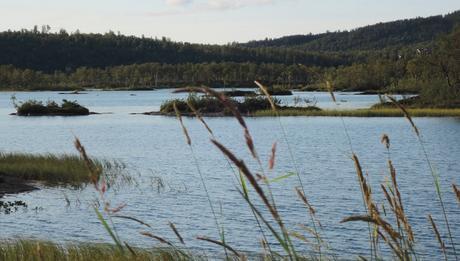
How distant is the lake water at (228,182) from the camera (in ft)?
66.1

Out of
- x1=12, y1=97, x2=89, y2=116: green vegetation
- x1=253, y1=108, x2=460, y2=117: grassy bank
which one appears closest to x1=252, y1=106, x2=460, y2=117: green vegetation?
x1=253, y1=108, x2=460, y2=117: grassy bank

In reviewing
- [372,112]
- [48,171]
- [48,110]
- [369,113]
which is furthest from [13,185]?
[48,110]

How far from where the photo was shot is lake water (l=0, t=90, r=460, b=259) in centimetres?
2014

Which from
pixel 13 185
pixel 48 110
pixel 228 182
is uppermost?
pixel 13 185

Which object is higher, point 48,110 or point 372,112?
point 372,112

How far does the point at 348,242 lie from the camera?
18.5 metres

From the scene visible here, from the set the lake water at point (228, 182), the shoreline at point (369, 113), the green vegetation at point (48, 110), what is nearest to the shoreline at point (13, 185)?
the lake water at point (228, 182)

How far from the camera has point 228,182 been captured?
32094mm

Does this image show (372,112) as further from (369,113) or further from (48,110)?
(48,110)

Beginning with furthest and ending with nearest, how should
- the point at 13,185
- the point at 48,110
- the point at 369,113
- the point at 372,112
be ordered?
the point at 48,110 < the point at 372,112 < the point at 369,113 < the point at 13,185

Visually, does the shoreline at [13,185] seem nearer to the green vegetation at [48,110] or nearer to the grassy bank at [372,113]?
the grassy bank at [372,113]

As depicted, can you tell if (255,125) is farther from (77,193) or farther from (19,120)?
(77,193)

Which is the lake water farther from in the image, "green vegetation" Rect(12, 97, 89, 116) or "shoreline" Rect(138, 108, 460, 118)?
"green vegetation" Rect(12, 97, 89, 116)

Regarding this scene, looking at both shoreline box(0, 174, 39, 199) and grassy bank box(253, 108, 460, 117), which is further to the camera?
grassy bank box(253, 108, 460, 117)
